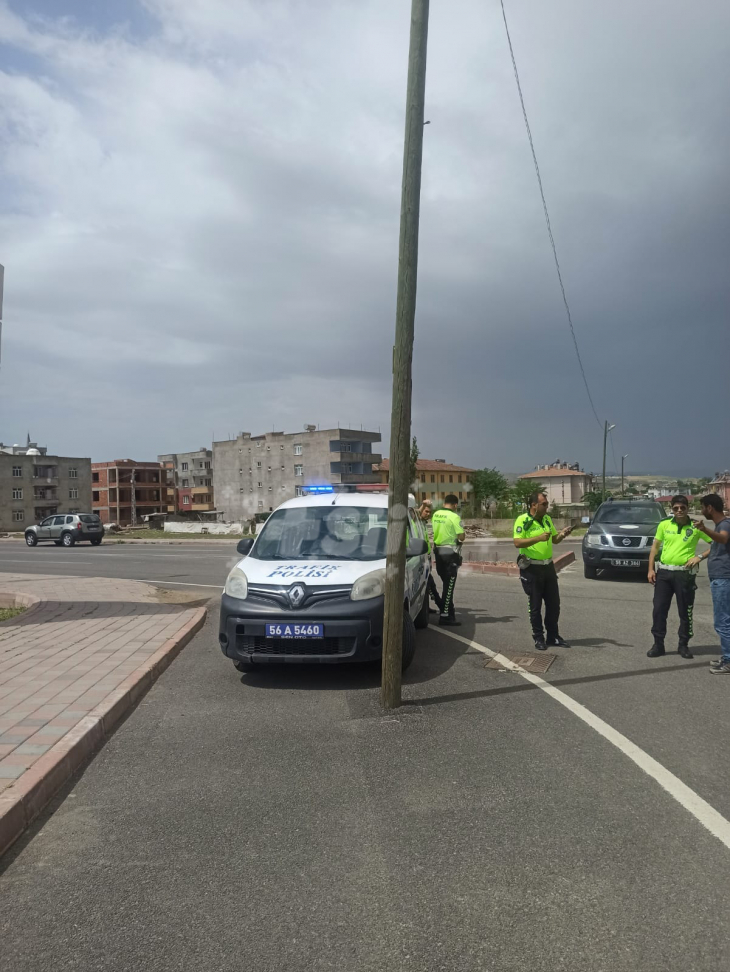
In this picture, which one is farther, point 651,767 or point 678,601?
point 678,601

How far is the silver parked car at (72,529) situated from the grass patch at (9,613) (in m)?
26.4

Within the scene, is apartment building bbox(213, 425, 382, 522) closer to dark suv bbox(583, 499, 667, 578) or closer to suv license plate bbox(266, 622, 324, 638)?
dark suv bbox(583, 499, 667, 578)

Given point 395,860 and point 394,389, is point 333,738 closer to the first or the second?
point 395,860

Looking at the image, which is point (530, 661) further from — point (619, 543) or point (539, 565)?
point (619, 543)

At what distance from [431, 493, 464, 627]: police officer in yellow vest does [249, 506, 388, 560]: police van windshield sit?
7.62 ft

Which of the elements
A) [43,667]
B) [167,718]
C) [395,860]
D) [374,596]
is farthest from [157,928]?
[43,667]

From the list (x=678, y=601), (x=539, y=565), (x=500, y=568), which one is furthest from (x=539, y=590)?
(x=500, y=568)

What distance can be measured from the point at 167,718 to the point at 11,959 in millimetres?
3402

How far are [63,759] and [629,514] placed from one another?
15.7m

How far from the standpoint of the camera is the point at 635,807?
13.9 feet

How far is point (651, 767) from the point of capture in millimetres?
4867

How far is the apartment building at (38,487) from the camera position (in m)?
107

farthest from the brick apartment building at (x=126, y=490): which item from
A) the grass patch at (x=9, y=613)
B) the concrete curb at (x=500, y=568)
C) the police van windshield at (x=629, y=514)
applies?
the grass patch at (x=9, y=613)

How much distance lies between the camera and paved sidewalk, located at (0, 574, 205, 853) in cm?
468
